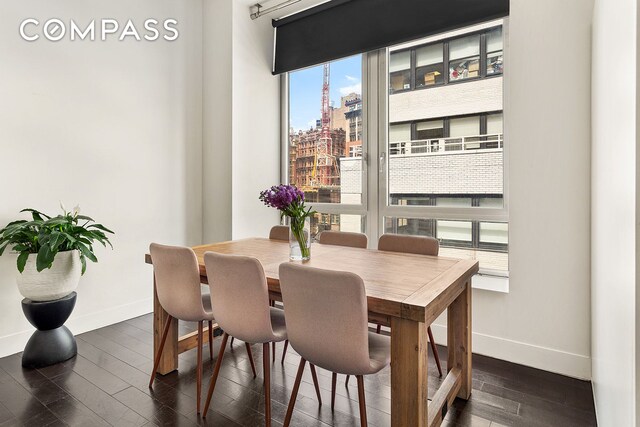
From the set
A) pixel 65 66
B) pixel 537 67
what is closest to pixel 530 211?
pixel 537 67

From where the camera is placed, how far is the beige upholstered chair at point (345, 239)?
8.91 ft

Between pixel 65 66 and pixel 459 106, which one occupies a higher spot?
pixel 65 66

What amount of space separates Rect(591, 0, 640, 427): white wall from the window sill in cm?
106

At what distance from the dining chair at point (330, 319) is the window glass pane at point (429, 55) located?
2.48 meters

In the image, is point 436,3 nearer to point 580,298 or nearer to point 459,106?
point 459,106

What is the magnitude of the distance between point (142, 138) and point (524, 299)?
3.46 meters

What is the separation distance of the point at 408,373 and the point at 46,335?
247 centimetres

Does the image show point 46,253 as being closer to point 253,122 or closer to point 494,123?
point 253,122

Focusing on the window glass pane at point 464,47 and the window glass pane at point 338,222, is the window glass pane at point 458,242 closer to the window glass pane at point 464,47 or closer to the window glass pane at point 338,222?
the window glass pane at point 338,222

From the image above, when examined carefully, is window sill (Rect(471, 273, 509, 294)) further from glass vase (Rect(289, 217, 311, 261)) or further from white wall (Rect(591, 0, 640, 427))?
glass vase (Rect(289, 217, 311, 261))

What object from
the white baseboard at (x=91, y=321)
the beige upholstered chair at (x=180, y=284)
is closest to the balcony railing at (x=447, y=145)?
the beige upholstered chair at (x=180, y=284)

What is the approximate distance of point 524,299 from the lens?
2498mm

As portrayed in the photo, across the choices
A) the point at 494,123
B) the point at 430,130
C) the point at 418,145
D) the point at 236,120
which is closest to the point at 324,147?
the point at 236,120

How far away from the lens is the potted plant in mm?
2342
